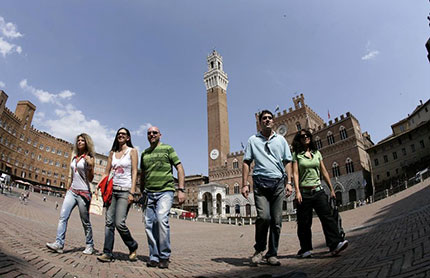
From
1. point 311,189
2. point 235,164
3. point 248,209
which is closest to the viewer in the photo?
point 311,189

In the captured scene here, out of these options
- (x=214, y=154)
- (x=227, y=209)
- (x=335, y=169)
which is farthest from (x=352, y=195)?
(x=214, y=154)

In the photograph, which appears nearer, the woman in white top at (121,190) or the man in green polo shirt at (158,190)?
the man in green polo shirt at (158,190)

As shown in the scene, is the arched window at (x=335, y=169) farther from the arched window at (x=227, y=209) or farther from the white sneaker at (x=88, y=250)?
the white sneaker at (x=88, y=250)

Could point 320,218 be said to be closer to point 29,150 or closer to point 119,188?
point 119,188

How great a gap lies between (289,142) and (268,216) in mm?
41817

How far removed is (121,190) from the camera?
3.83 meters

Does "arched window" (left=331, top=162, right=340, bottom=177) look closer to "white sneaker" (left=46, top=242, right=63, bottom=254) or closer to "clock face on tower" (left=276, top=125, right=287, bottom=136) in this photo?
"clock face on tower" (left=276, top=125, right=287, bottom=136)

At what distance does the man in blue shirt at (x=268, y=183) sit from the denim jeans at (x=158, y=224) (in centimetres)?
122

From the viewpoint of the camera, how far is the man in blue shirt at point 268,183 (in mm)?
3475

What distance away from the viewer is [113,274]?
9.12ft

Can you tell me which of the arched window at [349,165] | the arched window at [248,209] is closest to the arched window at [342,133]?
the arched window at [349,165]

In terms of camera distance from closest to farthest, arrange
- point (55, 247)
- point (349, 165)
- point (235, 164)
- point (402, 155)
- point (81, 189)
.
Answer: point (55, 247) → point (81, 189) → point (349, 165) → point (402, 155) → point (235, 164)

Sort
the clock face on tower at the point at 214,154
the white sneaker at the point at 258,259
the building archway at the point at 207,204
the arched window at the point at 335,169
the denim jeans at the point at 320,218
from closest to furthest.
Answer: the white sneaker at the point at 258,259, the denim jeans at the point at 320,218, the arched window at the point at 335,169, the building archway at the point at 207,204, the clock face on tower at the point at 214,154

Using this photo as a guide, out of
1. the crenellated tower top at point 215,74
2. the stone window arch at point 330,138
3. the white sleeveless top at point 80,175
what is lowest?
the white sleeveless top at point 80,175
